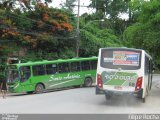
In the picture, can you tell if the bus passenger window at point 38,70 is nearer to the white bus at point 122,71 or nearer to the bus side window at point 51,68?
the bus side window at point 51,68

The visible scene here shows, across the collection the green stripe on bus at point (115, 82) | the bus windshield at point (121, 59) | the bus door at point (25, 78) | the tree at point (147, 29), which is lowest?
the bus door at point (25, 78)

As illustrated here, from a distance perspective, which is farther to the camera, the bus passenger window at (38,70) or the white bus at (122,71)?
the bus passenger window at (38,70)

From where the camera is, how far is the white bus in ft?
73.2

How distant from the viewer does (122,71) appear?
2248 centimetres

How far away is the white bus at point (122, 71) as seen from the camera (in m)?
22.3

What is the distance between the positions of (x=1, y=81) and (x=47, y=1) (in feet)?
38.1

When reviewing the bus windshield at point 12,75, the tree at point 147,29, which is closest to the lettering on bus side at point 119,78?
the tree at point 147,29

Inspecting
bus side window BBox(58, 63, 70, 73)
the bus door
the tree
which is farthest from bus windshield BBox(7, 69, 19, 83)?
the tree

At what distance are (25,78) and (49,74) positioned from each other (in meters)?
2.62

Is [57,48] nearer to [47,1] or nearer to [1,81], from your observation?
[47,1]

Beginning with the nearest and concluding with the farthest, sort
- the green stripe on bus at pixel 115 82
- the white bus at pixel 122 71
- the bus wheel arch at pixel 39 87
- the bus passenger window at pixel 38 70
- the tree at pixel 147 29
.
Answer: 1. the white bus at pixel 122 71
2. the green stripe on bus at pixel 115 82
3. the tree at pixel 147 29
4. the bus passenger window at pixel 38 70
5. the bus wheel arch at pixel 39 87

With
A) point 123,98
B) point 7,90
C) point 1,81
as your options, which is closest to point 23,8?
point 1,81

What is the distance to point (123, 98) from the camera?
25.1 meters

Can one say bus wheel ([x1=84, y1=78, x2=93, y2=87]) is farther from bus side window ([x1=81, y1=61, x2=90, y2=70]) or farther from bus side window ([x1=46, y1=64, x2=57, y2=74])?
bus side window ([x1=46, y1=64, x2=57, y2=74])
